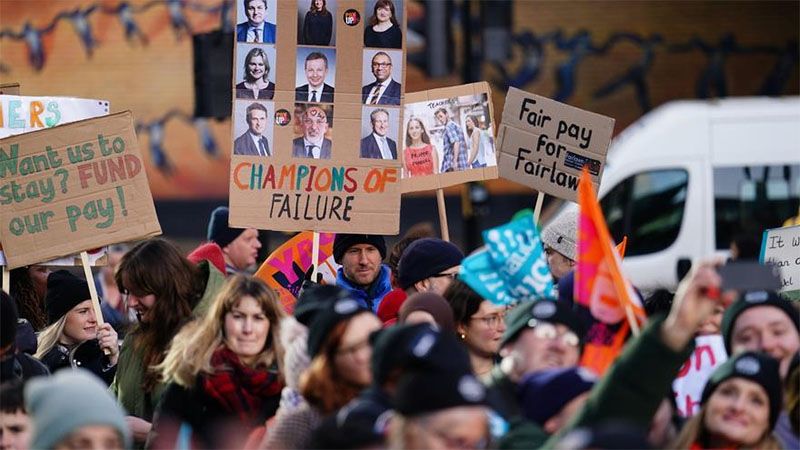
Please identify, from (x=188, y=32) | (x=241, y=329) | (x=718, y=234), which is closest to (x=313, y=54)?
(x=241, y=329)

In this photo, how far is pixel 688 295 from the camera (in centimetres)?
470

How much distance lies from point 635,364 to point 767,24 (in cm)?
2036

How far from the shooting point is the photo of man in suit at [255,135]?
320 inches

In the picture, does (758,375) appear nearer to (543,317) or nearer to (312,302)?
(543,317)

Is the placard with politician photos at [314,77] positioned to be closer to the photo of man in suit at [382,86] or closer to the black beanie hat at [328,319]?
the photo of man in suit at [382,86]

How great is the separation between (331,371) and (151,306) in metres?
2.16

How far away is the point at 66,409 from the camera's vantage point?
4.46 metres

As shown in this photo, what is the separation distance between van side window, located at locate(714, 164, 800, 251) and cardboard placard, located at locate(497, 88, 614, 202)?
755cm

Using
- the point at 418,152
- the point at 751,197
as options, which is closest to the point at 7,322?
the point at 418,152

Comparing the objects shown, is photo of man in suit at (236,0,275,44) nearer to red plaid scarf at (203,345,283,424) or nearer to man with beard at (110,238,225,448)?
man with beard at (110,238,225,448)

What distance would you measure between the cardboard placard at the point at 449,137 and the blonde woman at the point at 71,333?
1774 mm

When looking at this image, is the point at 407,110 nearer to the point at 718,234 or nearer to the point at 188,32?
the point at 718,234

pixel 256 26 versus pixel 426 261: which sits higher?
pixel 256 26

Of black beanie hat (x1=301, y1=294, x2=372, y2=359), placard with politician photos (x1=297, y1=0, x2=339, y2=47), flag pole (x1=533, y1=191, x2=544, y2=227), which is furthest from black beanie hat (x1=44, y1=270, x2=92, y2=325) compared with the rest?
black beanie hat (x1=301, y1=294, x2=372, y2=359)
